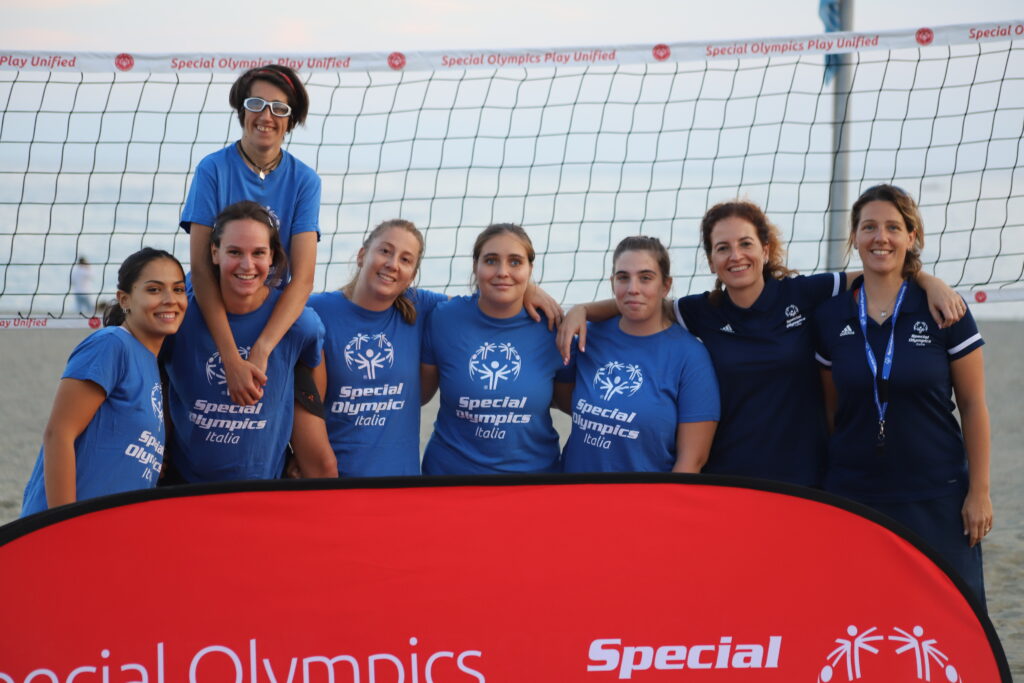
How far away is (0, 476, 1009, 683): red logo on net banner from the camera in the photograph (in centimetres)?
200

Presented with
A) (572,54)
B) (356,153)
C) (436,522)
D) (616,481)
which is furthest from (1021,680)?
(356,153)

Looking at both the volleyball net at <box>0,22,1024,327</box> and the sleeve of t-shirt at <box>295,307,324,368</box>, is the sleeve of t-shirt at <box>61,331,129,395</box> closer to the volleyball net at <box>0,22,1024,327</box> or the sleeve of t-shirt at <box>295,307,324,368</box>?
the sleeve of t-shirt at <box>295,307,324,368</box>

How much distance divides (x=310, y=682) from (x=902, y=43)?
13.1ft

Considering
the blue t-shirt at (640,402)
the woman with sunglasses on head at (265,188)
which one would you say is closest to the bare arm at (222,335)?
the woman with sunglasses on head at (265,188)

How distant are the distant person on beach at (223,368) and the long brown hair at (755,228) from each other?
1245mm

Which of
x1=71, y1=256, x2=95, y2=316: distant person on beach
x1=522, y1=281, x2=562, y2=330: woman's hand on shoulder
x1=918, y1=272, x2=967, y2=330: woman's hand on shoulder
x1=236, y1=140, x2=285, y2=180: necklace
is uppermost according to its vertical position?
x1=71, y1=256, x2=95, y2=316: distant person on beach

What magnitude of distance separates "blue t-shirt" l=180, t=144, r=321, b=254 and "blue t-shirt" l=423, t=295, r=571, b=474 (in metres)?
0.56

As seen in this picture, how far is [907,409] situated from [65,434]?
2321mm

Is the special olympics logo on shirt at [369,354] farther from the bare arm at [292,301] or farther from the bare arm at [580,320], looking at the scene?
the bare arm at [580,320]

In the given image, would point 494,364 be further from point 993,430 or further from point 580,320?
point 993,430

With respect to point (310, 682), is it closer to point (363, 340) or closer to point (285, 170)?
point (363, 340)

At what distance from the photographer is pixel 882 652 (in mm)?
2076

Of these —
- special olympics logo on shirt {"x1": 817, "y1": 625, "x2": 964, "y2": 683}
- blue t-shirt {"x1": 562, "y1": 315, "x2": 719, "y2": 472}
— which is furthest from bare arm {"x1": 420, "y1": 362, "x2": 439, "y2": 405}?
special olympics logo on shirt {"x1": 817, "y1": 625, "x2": 964, "y2": 683}

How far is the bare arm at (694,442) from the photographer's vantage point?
3.10m
